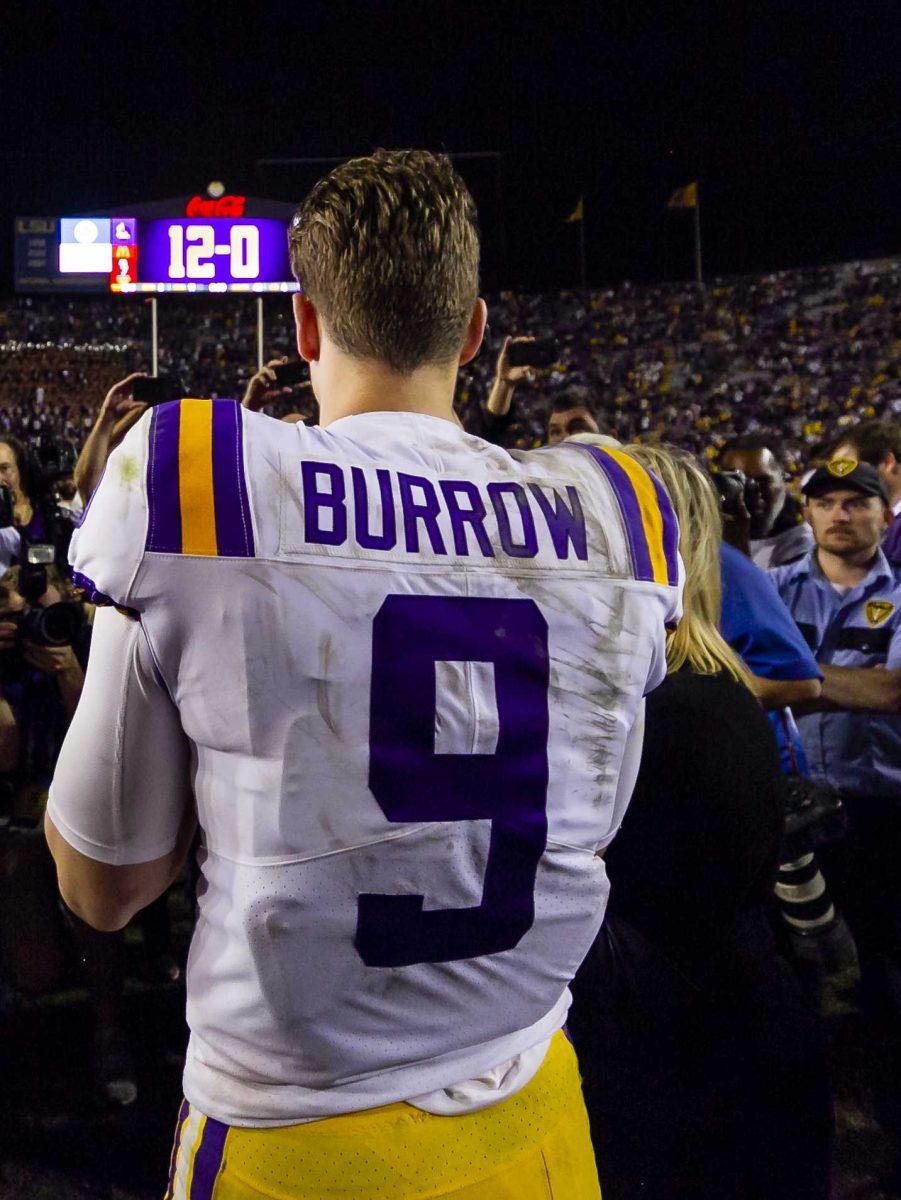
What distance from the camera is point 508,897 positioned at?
0.86m

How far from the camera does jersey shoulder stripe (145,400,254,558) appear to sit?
2.50 feet

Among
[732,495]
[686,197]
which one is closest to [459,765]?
[732,495]

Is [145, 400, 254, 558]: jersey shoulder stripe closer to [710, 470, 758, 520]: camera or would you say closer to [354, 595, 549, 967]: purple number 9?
[354, 595, 549, 967]: purple number 9

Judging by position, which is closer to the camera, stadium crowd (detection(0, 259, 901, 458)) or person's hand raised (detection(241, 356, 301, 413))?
person's hand raised (detection(241, 356, 301, 413))

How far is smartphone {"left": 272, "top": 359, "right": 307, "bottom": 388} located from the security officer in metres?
1.63

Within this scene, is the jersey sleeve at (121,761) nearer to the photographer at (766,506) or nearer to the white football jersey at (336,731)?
the white football jersey at (336,731)

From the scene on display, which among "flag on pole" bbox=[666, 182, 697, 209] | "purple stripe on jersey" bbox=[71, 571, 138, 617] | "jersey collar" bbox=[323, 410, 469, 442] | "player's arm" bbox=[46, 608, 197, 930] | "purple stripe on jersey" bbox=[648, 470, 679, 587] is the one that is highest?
"flag on pole" bbox=[666, 182, 697, 209]

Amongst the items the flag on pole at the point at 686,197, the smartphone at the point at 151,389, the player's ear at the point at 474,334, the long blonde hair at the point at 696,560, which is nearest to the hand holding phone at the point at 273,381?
the smartphone at the point at 151,389

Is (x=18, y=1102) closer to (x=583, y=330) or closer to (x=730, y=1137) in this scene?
(x=730, y=1137)

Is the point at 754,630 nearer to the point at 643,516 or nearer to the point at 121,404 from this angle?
the point at 643,516

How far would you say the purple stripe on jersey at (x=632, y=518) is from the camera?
0.94m

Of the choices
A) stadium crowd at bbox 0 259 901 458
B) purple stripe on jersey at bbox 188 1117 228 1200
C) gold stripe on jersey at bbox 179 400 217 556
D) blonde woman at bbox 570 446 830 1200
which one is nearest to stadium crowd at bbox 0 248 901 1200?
blonde woman at bbox 570 446 830 1200

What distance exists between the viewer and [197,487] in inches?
30.4

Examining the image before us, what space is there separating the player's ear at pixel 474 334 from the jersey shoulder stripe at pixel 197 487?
28 cm
